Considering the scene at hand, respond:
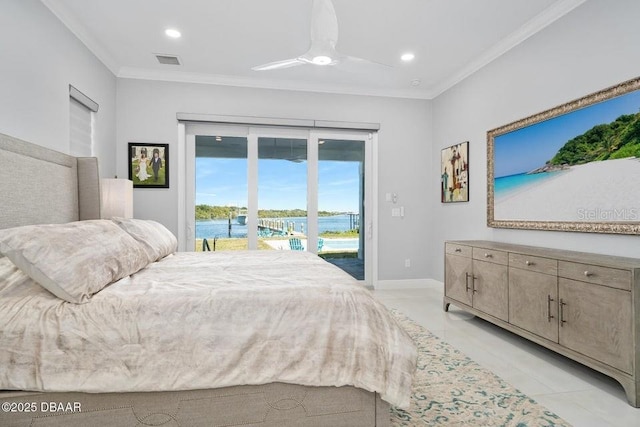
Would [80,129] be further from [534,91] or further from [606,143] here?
[606,143]

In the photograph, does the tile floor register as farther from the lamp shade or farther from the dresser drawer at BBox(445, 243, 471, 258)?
the lamp shade

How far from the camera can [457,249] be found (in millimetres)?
3498

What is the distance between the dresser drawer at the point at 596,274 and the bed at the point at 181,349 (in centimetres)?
140

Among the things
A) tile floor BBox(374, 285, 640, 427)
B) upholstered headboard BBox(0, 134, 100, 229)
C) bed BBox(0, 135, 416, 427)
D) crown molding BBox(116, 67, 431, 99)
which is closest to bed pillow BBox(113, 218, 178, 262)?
upholstered headboard BBox(0, 134, 100, 229)

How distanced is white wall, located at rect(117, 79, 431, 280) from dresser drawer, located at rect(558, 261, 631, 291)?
8.24 ft

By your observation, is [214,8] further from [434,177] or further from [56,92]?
[434,177]

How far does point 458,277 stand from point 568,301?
1.23m

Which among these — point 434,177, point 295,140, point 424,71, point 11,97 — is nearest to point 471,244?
point 434,177

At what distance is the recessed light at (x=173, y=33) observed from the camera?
3.16 meters

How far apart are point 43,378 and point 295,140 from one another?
12.4ft

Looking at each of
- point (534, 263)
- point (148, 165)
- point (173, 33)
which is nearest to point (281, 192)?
point (148, 165)

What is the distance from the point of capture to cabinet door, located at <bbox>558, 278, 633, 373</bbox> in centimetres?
190

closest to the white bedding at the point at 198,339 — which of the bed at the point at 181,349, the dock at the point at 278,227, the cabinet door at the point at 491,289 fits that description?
the bed at the point at 181,349

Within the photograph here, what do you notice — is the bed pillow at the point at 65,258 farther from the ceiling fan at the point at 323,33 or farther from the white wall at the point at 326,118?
the white wall at the point at 326,118
